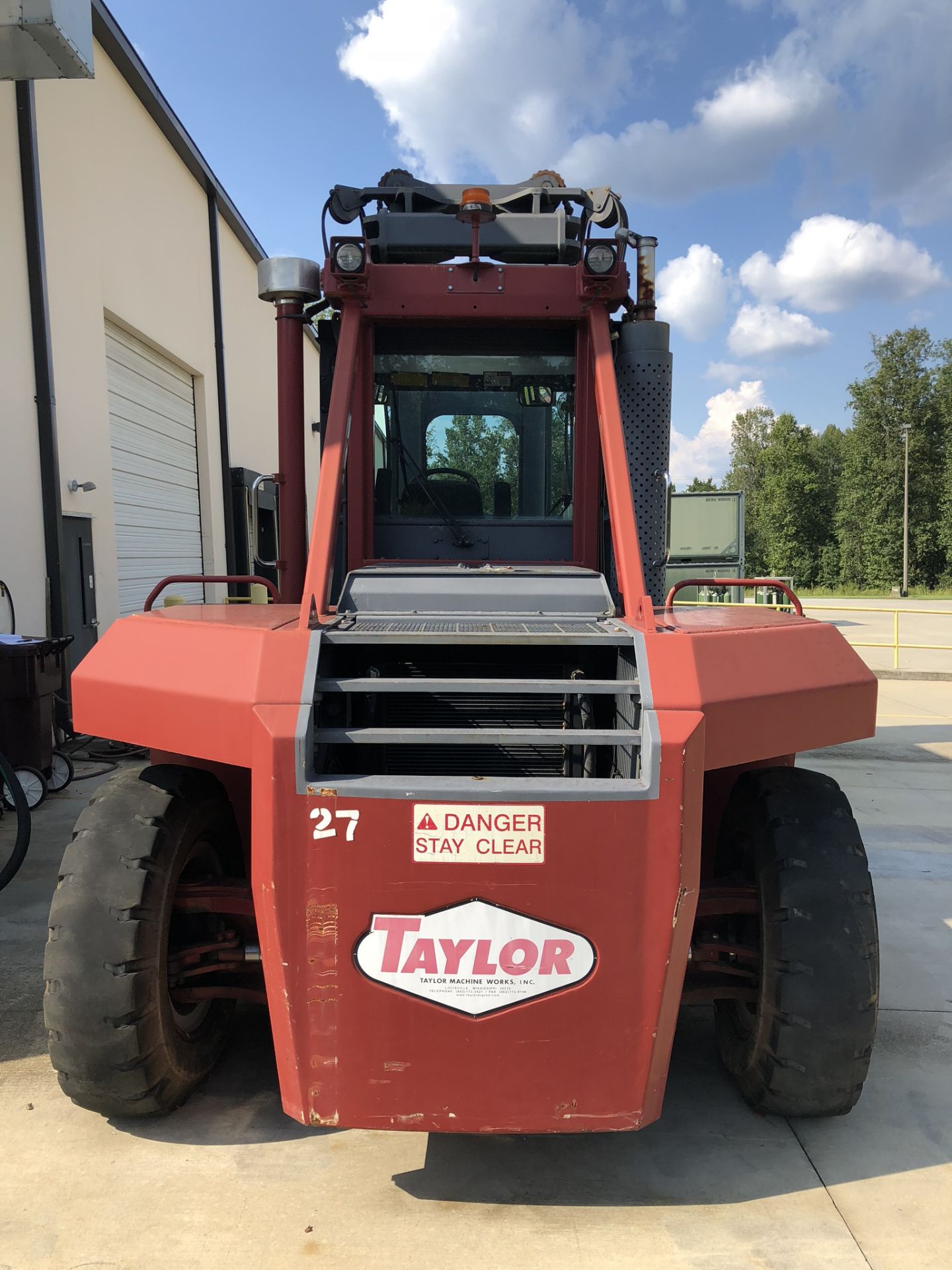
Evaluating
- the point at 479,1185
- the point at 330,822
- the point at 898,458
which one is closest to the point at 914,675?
the point at 479,1185

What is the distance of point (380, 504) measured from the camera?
3.85 m

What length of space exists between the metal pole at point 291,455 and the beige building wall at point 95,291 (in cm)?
364

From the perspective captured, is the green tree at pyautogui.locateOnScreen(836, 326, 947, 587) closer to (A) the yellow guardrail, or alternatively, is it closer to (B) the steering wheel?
(A) the yellow guardrail

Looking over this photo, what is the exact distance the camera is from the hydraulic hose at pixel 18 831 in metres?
4.63

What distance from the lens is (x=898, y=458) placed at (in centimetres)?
5059

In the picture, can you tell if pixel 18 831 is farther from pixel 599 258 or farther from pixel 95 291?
pixel 95 291

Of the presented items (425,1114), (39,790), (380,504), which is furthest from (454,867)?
(39,790)

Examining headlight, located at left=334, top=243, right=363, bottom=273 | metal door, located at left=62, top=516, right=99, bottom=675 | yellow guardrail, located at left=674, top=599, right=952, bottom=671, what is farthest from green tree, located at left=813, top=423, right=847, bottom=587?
headlight, located at left=334, top=243, right=363, bottom=273

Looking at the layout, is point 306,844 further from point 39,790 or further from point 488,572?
point 39,790

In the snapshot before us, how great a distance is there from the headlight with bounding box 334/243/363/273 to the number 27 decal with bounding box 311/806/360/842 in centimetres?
210

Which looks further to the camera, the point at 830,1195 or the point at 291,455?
the point at 291,455

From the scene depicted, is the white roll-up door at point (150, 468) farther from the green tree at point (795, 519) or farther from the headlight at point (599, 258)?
the green tree at point (795, 519)

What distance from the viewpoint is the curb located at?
44.2 feet

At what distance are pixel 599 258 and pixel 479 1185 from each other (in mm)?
3108
